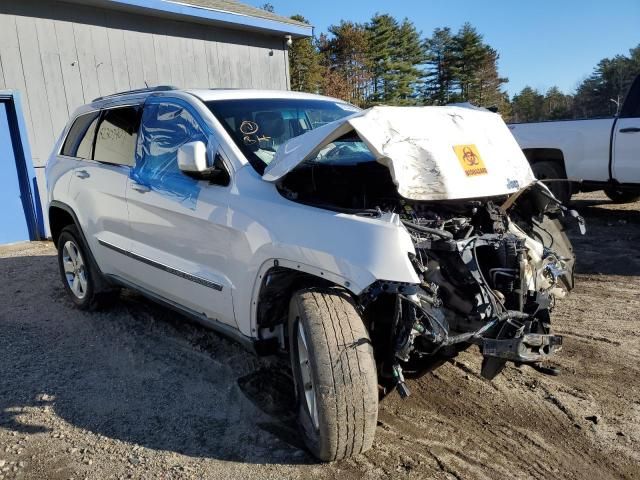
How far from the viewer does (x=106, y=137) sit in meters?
4.68

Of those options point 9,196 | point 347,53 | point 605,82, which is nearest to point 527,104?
point 605,82

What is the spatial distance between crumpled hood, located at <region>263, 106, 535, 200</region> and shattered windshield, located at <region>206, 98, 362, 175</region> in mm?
358

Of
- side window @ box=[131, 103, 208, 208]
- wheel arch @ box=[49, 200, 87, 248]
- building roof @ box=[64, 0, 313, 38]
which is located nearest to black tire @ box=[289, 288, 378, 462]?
side window @ box=[131, 103, 208, 208]

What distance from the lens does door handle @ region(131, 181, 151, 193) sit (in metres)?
3.88

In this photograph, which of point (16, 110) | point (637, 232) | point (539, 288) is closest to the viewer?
point (539, 288)

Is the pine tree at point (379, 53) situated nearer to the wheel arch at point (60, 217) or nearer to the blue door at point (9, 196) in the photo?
the blue door at point (9, 196)

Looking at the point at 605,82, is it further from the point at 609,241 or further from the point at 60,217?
the point at 60,217

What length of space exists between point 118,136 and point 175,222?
137cm

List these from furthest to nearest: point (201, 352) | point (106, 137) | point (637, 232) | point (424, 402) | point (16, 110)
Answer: point (16, 110) → point (637, 232) → point (106, 137) → point (201, 352) → point (424, 402)

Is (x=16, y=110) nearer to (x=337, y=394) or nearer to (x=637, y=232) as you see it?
(x=337, y=394)

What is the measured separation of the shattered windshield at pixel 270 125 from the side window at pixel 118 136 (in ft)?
3.07

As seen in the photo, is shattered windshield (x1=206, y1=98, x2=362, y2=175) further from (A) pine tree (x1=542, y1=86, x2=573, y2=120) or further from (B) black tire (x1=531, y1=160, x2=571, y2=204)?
(A) pine tree (x1=542, y1=86, x2=573, y2=120)

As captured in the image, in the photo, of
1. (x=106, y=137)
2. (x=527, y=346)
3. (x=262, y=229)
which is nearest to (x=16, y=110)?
(x=106, y=137)

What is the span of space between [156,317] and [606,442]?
3.64m
